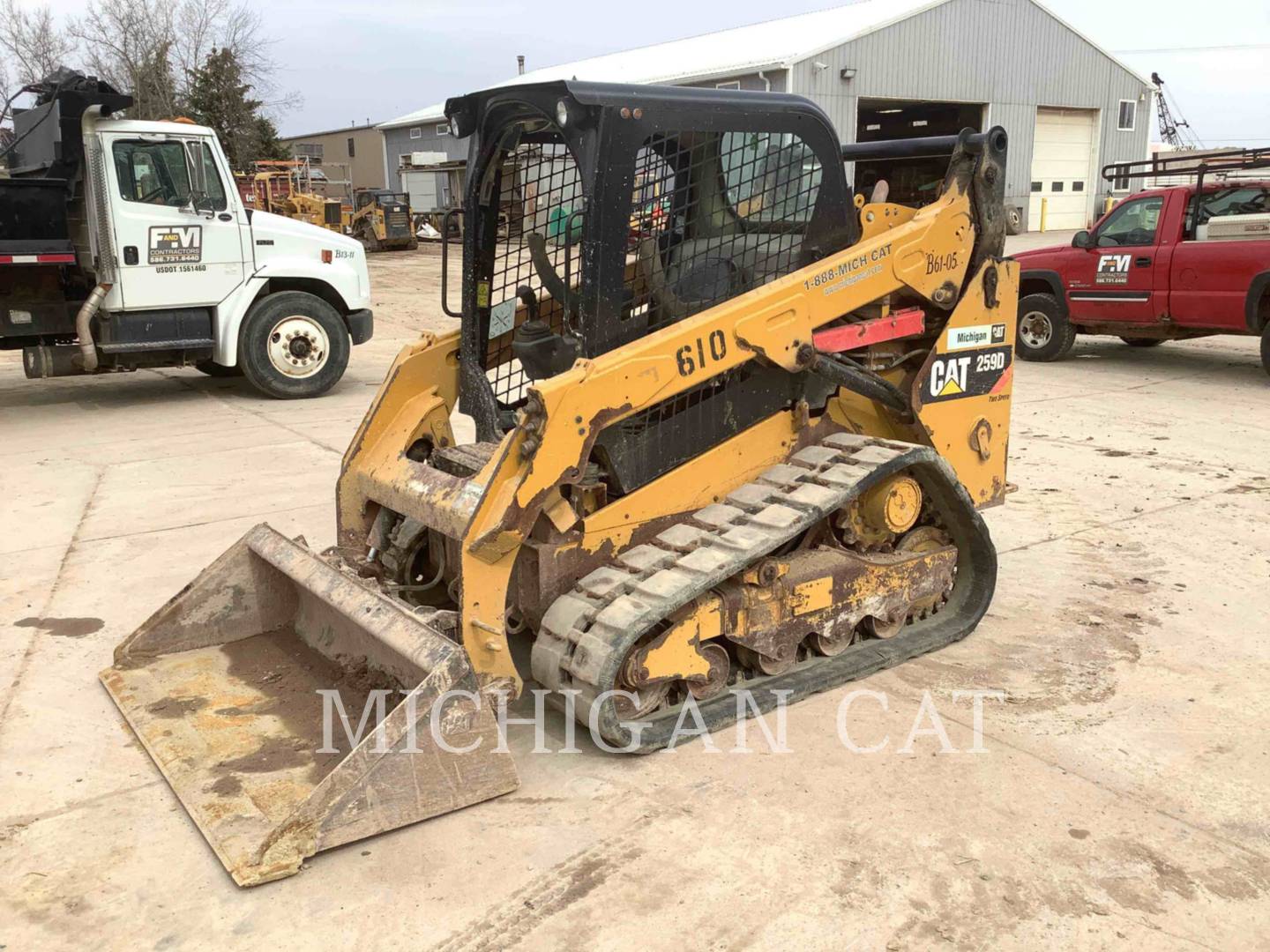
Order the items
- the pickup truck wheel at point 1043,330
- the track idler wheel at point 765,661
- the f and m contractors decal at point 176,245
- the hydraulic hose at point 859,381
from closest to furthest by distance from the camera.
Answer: the track idler wheel at point 765,661 → the hydraulic hose at point 859,381 → the f and m contractors decal at point 176,245 → the pickup truck wheel at point 1043,330

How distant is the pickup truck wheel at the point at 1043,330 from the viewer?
12750mm

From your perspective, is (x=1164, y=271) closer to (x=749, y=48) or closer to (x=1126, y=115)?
(x=749, y=48)

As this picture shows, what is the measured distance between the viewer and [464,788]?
3.55m

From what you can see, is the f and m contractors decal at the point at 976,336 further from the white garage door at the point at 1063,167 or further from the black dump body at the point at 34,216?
the white garage door at the point at 1063,167

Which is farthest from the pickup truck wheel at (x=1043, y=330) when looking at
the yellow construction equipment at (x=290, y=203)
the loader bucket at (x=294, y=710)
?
the yellow construction equipment at (x=290, y=203)

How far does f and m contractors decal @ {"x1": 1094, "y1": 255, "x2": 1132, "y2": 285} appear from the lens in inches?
464

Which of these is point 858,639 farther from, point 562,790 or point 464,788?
point 464,788

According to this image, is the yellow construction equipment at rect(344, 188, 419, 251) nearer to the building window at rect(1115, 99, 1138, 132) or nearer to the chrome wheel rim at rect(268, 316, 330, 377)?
the building window at rect(1115, 99, 1138, 132)

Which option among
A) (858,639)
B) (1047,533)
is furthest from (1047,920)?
(1047,533)

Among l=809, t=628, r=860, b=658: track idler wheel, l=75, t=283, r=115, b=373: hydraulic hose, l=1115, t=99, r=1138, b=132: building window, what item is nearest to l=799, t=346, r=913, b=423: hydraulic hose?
l=809, t=628, r=860, b=658: track idler wheel

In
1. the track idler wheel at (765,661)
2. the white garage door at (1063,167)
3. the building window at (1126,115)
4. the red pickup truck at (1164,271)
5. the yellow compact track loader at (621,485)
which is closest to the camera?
the yellow compact track loader at (621,485)

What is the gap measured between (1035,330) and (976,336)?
8608 millimetres

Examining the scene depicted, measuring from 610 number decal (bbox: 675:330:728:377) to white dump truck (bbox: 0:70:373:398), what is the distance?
7.65 m

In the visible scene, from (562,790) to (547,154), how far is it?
2.53 metres
